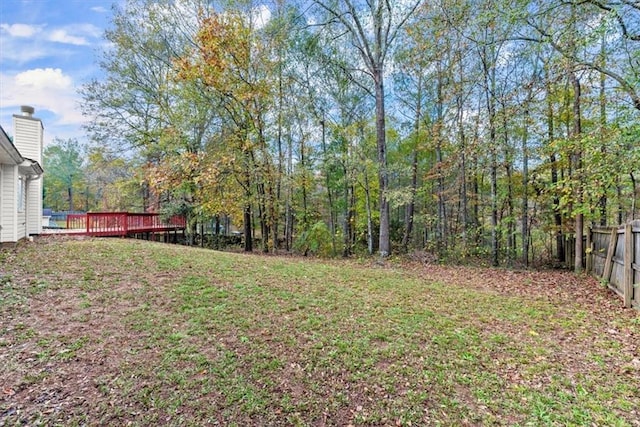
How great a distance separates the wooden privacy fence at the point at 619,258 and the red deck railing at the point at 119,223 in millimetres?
15121

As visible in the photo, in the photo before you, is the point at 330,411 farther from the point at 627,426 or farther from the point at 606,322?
the point at 606,322

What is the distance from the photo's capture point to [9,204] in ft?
26.1

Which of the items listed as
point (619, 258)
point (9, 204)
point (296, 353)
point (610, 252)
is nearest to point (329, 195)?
point (610, 252)

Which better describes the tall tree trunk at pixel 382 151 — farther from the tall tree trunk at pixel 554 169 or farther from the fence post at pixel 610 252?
the fence post at pixel 610 252

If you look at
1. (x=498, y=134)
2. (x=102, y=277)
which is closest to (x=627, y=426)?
(x=102, y=277)

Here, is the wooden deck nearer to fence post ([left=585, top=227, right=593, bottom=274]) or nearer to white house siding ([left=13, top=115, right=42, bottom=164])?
white house siding ([left=13, top=115, right=42, bottom=164])

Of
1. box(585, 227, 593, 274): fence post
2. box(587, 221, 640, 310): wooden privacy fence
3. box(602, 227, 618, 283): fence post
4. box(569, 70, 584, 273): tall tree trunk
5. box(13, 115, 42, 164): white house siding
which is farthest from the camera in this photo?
box(13, 115, 42, 164): white house siding

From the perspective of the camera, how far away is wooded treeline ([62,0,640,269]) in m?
7.65

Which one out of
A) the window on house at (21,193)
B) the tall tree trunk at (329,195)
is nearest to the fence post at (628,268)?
the tall tree trunk at (329,195)

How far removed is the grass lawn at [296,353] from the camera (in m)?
2.49

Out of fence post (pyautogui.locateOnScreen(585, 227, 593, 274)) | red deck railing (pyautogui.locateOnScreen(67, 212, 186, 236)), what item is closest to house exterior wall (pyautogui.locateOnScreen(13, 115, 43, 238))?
red deck railing (pyautogui.locateOnScreen(67, 212, 186, 236))

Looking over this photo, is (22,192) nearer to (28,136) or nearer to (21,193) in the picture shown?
(21,193)

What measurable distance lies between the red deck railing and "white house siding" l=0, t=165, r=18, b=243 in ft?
10.9

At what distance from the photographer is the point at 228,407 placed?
8.21 ft
